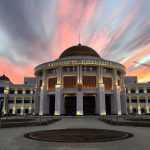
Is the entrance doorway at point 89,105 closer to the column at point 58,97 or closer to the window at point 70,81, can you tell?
the window at point 70,81

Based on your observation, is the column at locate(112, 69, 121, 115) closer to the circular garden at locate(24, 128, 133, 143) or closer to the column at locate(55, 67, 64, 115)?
the column at locate(55, 67, 64, 115)

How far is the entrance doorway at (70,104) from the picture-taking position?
73375mm

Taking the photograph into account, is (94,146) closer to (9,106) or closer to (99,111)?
(99,111)

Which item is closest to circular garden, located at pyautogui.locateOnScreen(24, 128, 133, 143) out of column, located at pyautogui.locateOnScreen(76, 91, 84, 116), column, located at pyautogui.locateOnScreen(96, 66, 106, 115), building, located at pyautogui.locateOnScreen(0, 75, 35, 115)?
column, located at pyautogui.locateOnScreen(76, 91, 84, 116)

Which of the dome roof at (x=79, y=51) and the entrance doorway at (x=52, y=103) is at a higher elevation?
the dome roof at (x=79, y=51)

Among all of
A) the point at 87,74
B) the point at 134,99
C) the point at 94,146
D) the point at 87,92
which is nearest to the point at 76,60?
the point at 87,74

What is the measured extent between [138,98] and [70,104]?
143ft

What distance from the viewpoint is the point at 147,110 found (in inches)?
3777

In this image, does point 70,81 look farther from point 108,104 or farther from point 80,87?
point 108,104

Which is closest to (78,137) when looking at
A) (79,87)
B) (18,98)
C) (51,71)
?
(79,87)

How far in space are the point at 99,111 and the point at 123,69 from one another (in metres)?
23.6

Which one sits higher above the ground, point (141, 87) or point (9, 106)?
point (141, 87)

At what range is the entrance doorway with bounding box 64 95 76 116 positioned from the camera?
73.4 m

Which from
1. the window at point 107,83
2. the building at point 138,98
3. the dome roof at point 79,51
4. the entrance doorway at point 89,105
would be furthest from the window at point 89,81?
the building at point 138,98
